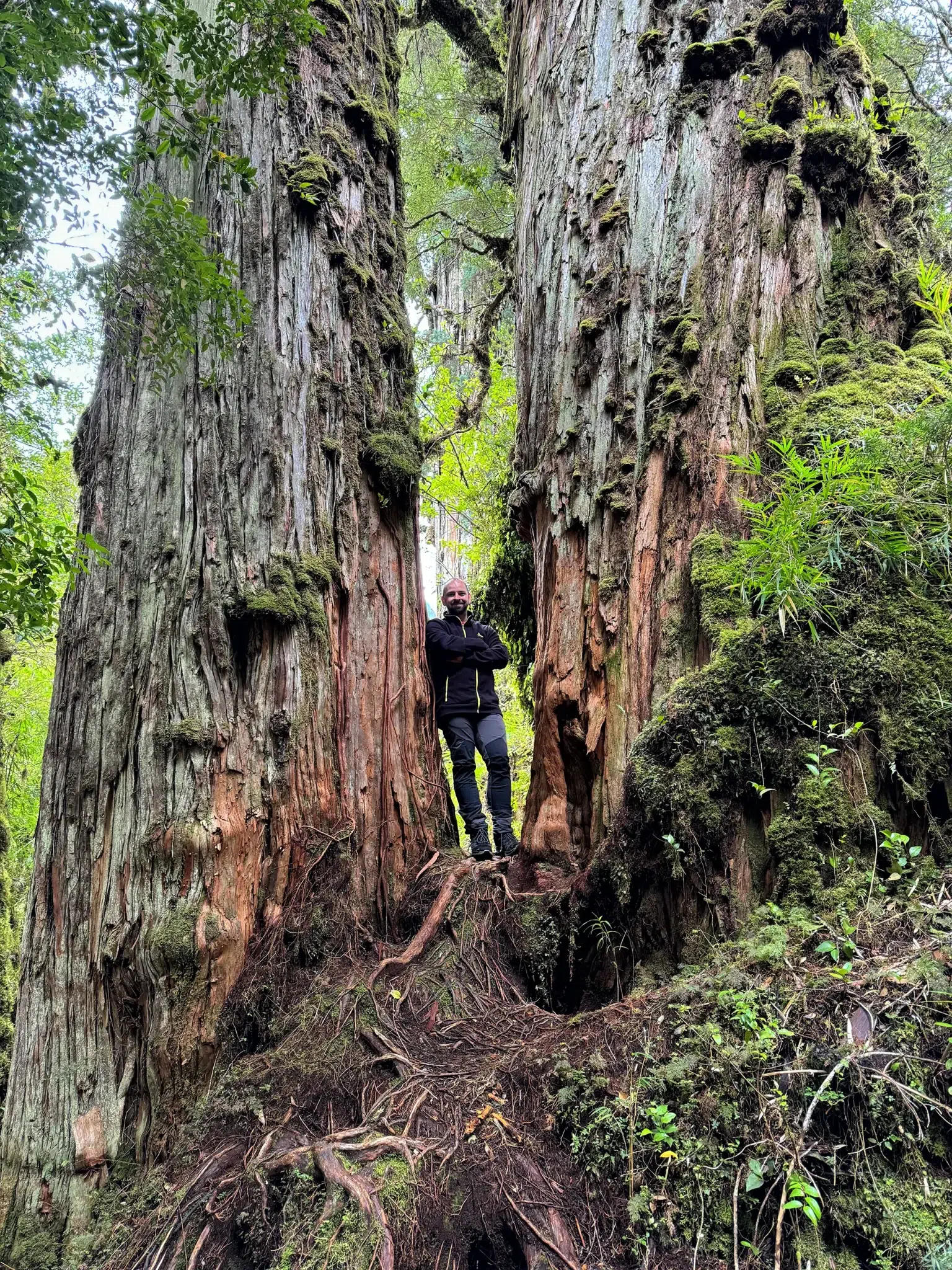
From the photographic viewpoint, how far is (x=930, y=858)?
2.27 m

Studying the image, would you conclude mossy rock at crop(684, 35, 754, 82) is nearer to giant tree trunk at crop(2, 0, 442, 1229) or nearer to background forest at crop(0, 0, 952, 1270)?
background forest at crop(0, 0, 952, 1270)

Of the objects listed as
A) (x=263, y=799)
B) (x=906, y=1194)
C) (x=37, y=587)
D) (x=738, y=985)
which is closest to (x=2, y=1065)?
(x=263, y=799)

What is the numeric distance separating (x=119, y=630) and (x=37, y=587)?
1.55 feet

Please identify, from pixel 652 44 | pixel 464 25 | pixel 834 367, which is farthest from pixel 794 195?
pixel 464 25

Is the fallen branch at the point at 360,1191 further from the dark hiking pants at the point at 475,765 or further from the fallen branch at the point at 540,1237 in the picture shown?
the dark hiking pants at the point at 475,765

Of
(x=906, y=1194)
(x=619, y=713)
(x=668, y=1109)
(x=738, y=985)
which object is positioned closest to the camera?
(x=906, y=1194)

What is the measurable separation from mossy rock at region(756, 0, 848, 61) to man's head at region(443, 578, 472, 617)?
3.60m

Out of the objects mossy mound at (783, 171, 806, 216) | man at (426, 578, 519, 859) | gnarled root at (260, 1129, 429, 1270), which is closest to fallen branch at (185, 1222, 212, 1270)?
gnarled root at (260, 1129, 429, 1270)

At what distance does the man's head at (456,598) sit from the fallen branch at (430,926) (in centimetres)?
196

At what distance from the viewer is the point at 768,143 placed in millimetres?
3787

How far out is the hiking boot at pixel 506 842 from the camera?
494 centimetres

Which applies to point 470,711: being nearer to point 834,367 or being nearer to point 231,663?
point 231,663

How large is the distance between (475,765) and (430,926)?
1702 mm

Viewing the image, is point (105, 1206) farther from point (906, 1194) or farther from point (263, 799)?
point (906, 1194)
